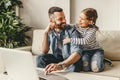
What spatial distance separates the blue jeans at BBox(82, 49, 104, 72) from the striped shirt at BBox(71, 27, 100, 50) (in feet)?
0.26

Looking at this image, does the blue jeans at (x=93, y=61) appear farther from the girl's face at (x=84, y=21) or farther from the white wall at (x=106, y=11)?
the white wall at (x=106, y=11)

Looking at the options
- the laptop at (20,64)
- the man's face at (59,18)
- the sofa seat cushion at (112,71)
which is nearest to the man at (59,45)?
the man's face at (59,18)

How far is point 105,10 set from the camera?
10.1ft

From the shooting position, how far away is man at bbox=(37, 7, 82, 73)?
5.94 feet

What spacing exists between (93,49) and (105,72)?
0.23 meters

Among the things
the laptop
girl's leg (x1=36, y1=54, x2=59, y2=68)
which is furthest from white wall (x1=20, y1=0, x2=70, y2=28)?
the laptop

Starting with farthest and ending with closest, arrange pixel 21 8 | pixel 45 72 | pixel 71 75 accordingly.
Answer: pixel 21 8, pixel 71 75, pixel 45 72

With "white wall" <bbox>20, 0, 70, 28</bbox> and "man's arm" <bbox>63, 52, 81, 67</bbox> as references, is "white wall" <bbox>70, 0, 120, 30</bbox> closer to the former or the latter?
"white wall" <bbox>20, 0, 70, 28</bbox>

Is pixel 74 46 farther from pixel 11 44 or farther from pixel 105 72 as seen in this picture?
pixel 11 44

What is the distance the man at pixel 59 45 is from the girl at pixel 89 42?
0.22 feet

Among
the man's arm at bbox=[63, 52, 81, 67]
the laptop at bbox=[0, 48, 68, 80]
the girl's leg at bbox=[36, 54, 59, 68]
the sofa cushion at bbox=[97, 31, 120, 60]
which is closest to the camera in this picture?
the laptop at bbox=[0, 48, 68, 80]

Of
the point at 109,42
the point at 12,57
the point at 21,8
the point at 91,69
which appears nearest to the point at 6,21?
the point at 21,8

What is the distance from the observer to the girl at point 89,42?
1953mm

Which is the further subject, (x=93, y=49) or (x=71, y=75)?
(x=93, y=49)
